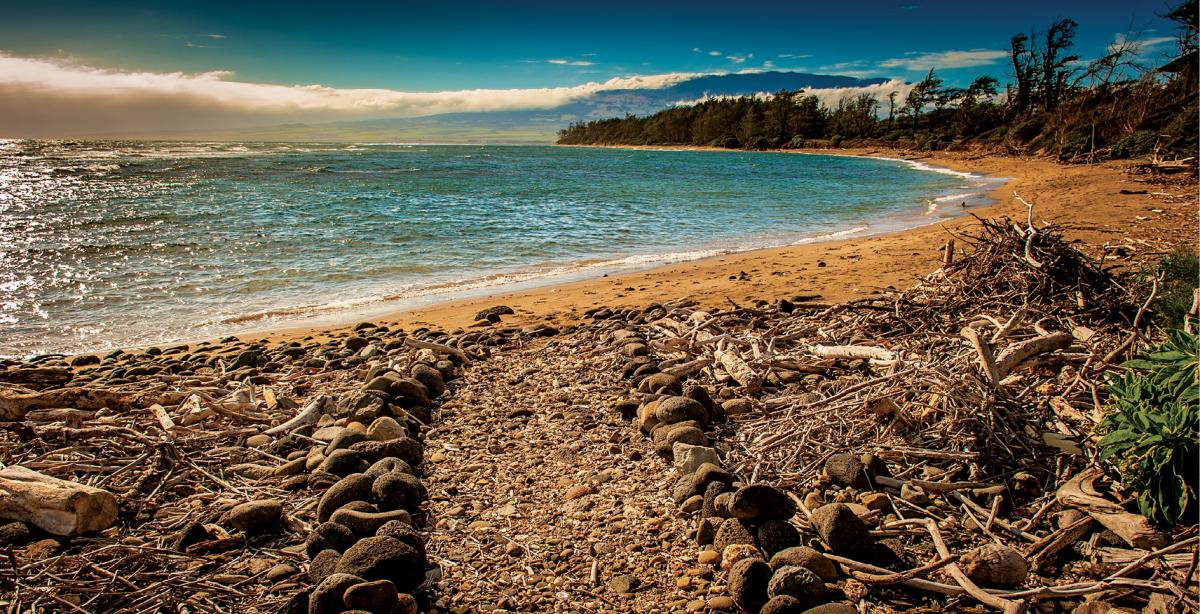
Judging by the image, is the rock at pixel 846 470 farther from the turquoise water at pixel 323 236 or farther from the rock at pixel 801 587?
the turquoise water at pixel 323 236

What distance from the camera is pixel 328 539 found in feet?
9.93

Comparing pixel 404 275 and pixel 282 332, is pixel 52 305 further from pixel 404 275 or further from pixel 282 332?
pixel 404 275

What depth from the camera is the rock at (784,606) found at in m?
2.47

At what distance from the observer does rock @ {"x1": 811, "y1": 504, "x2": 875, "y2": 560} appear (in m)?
2.87

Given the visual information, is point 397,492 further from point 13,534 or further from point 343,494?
point 13,534

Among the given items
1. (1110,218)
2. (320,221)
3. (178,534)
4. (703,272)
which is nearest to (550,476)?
(178,534)

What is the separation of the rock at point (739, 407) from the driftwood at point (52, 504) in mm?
3686

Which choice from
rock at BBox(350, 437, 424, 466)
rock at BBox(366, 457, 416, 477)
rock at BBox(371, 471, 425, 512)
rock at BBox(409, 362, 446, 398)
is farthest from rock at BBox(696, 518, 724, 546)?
rock at BBox(409, 362, 446, 398)

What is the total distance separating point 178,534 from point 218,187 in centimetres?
3083

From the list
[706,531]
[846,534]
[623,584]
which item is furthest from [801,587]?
[623,584]

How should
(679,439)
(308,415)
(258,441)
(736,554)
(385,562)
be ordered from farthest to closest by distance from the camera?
(308,415), (258,441), (679,439), (736,554), (385,562)

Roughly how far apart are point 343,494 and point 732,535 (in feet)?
6.87

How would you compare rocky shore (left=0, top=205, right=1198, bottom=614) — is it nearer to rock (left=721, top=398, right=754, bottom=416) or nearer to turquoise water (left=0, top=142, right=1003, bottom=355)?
rock (left=721, top=398, right=754, bottom=416)

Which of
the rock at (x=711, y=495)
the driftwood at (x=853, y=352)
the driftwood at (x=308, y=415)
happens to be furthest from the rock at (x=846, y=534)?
the driftwood at (x=308, y=415)
